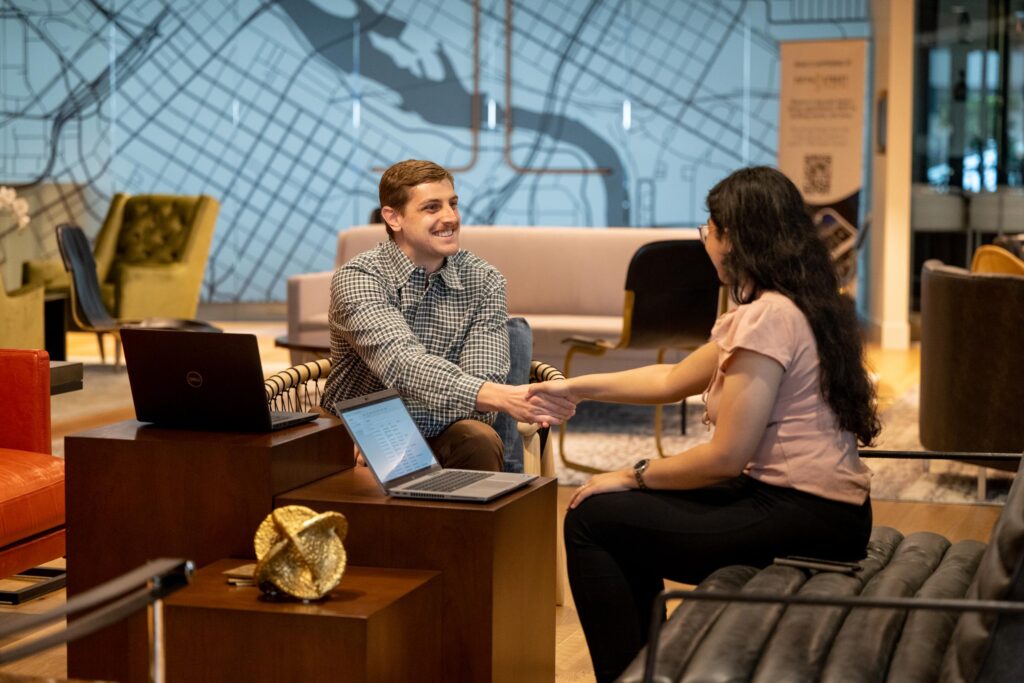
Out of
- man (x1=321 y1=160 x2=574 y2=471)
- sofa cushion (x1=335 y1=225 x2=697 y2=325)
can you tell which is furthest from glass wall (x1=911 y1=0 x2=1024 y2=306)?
man (x1=321 y1=160 x2=574 y2=471)

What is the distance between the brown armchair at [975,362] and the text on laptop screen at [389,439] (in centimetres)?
278

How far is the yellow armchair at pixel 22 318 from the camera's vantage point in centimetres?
729

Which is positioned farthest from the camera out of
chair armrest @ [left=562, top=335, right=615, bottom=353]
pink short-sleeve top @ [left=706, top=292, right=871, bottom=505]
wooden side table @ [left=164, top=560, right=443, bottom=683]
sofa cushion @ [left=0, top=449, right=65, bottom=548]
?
chair armrest @ [left=562, top=335, right=615, bottom=353]

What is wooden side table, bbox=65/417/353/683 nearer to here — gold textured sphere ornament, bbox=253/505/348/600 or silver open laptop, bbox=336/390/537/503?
silver open laptop, bbox=336/390/537/503

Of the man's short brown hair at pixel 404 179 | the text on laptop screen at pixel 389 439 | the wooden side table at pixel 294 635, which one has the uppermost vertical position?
the man's short brown hair at pixel 404 179

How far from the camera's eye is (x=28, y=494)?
138 inches

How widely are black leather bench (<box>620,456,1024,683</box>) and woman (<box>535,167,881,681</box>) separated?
0.31ft

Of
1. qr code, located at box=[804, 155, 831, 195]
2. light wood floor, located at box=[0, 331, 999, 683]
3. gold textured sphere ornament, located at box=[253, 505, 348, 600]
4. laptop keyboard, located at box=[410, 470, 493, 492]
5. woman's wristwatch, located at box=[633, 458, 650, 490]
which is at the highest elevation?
qr code, located at box=[804, 155, 831, 195]

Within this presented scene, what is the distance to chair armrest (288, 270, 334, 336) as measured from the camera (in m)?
7.34

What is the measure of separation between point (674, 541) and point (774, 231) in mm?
609

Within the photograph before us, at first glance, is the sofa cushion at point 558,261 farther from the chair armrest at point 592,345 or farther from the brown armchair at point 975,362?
the brown armchair at point 975,362

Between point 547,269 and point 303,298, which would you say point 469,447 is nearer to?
point 303,298

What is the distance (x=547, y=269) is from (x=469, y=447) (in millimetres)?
4272

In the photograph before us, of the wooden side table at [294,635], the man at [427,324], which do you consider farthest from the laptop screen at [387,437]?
the man at [427,324]
